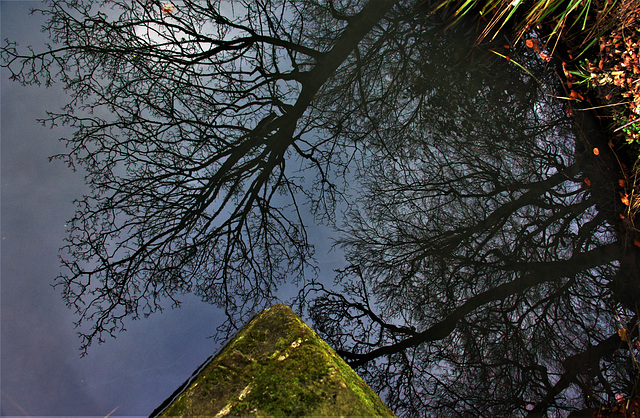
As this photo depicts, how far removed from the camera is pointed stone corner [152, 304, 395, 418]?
1062 millimetres

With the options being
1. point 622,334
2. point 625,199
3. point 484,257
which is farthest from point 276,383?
point 625,199

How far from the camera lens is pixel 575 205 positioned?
7.77 ft

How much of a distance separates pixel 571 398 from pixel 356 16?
365 centimetres

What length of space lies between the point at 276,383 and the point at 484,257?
183 cm

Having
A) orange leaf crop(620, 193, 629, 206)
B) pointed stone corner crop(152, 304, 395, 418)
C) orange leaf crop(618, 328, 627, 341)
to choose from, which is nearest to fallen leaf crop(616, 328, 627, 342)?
orange leaf crop(618, 328, 627, 341)

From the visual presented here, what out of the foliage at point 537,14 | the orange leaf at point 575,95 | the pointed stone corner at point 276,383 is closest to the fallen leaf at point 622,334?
the orange leaf at point 575,95

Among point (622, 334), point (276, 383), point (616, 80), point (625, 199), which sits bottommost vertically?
point (622, 334)

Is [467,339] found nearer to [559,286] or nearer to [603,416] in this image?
[559,286]

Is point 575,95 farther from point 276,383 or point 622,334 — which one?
point 276,383

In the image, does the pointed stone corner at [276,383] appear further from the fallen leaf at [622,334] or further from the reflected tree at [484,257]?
the fallen leaf at [622,334]

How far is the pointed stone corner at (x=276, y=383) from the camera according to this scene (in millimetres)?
A: 1062

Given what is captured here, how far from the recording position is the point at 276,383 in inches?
44.9

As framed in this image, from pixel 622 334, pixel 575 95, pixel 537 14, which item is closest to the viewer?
pixel 622 334

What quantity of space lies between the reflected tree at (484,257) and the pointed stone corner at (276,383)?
0.85 meters
